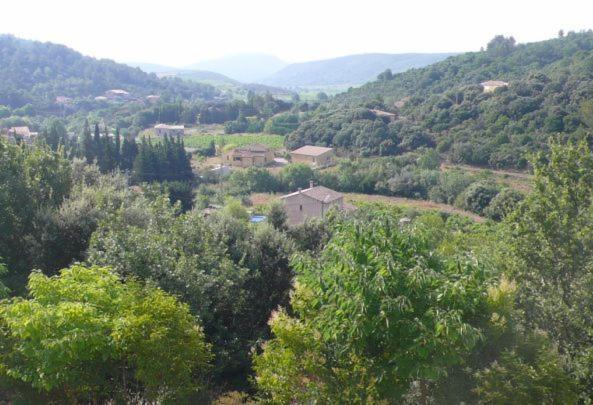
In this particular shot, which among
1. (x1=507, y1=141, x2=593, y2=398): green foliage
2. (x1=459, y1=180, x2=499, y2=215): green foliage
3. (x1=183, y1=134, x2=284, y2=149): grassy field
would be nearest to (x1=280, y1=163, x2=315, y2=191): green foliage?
(x1=459, y1=180, x2=499, y2=215): green foliage

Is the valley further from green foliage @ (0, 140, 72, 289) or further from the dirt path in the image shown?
the dirt path

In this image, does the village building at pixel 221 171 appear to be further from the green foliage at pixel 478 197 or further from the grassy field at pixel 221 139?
the green foliage at pixel 478 197

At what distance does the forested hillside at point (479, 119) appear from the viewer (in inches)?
1857

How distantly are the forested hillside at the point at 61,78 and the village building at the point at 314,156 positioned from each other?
201 feet

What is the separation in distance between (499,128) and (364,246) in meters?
49.3

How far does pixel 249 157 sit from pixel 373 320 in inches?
1954

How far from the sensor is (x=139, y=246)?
352 inches

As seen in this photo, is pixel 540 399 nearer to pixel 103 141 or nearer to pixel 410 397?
pixel 410 397

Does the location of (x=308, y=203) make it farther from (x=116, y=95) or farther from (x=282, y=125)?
(x=116, y=95)

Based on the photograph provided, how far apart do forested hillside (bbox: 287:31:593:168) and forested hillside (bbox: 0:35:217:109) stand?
63.0m

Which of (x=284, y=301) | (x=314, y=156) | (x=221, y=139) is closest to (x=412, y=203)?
(x=314, y=156)

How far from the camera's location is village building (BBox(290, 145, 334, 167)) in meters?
54.7

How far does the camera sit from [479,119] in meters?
55.2

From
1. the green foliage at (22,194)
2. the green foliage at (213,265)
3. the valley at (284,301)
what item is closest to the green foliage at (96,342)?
the valley at (284,301)
